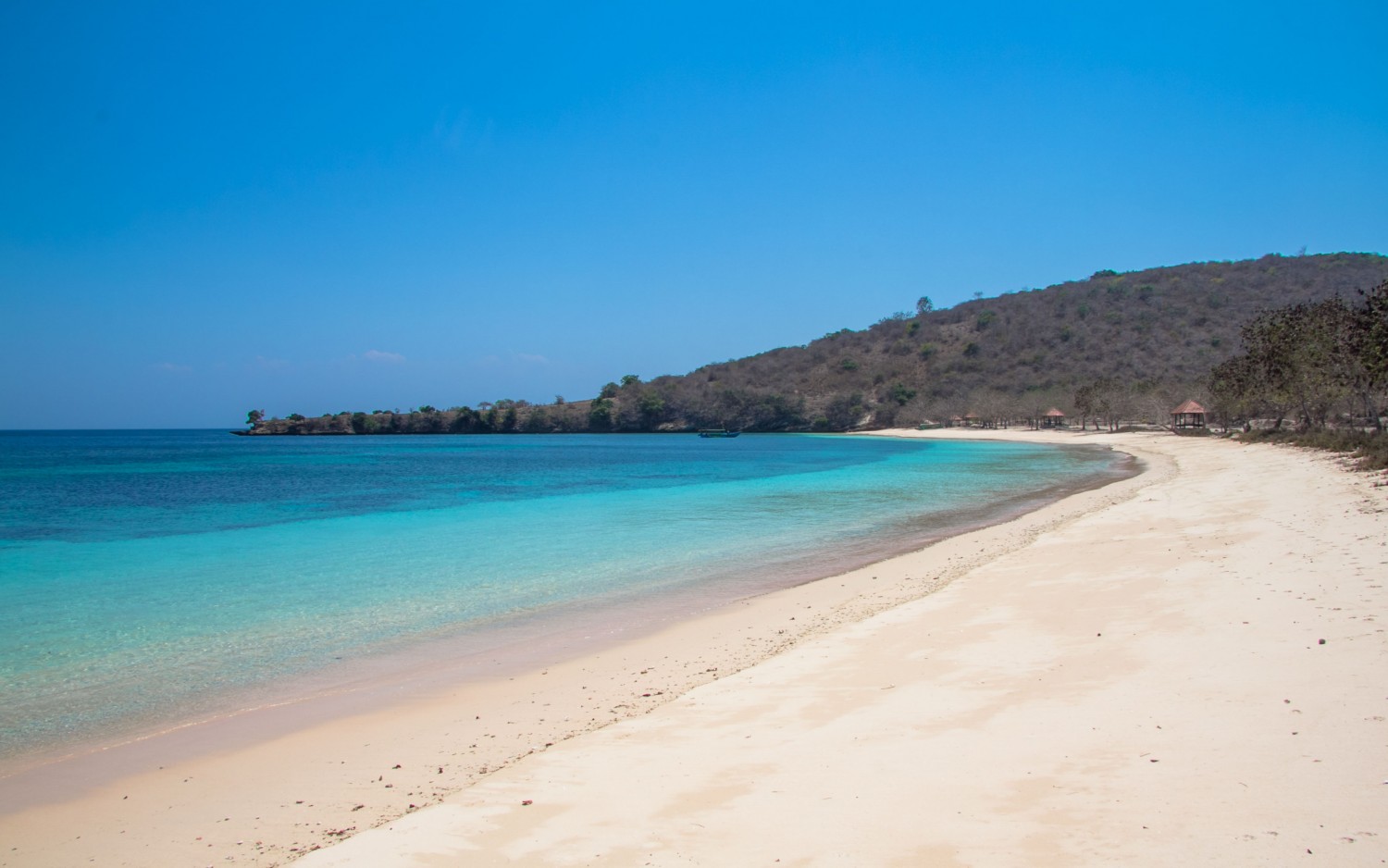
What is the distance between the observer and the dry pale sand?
12.4 ft

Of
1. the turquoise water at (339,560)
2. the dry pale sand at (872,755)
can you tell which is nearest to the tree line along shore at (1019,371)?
the turquoise water at (339,560)

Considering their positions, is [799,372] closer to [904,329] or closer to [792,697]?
[904,329]

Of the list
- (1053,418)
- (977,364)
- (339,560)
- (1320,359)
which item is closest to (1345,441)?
(1320,359)

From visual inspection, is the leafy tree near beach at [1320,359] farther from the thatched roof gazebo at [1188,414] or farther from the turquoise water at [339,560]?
the thatched roof gazebo at [1188,414]

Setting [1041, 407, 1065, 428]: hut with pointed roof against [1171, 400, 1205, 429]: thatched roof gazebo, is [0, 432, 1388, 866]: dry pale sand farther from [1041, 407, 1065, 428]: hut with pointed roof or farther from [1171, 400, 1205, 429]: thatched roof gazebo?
[1041, 407, 1065, 428]: hut with pointed roof

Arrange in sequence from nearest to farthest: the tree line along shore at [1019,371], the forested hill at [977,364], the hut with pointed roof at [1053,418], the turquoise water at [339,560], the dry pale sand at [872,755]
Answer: the dry pale sand at [872,755] → the turquoise water at [339,560] → the tree line along shore at [1019,371] → the hut with pointed roof at [1053,418] → the forested hill at [977,364]

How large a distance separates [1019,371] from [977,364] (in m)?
8.82

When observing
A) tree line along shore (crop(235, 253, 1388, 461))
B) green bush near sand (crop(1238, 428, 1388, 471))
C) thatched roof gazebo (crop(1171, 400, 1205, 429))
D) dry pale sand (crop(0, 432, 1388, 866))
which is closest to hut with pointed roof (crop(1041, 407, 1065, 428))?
tree line along shore (crop(235, 253, 1388, 461))

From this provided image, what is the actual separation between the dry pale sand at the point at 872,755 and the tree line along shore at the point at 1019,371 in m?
36.6

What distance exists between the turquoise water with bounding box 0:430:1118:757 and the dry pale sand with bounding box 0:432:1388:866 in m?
2.42

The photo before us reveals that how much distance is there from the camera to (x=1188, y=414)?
200 ft

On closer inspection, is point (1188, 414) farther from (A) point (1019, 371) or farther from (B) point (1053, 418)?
(A) point (1019, 371)

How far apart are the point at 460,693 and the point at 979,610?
5.46 m

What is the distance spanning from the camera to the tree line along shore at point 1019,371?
72.4 m
